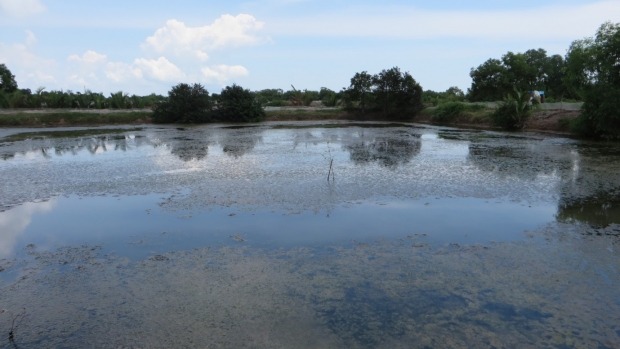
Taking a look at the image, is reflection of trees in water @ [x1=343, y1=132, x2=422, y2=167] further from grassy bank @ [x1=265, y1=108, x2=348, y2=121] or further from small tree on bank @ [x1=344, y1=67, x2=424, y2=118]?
grassy bank @ [x1=265, y1=108, x2=348, y2=121]

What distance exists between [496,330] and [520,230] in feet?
9.09

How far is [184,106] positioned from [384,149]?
16997mm

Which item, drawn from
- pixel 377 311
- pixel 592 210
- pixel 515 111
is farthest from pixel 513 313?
pixel 515 111

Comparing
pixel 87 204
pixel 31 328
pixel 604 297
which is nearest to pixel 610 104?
pixel 604 297

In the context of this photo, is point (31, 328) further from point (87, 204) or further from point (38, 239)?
point (87, 204)

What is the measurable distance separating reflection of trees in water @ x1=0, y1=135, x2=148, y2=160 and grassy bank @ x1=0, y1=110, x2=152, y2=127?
940 cm

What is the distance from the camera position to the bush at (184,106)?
27.8 metres

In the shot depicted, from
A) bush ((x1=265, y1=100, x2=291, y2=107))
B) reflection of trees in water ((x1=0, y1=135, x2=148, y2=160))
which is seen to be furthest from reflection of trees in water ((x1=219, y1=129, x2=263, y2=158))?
bush ((x1=265, y1=100, x2=291, y2=107))

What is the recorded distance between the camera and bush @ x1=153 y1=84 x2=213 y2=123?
2780 centimetres

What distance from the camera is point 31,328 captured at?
11.8ft

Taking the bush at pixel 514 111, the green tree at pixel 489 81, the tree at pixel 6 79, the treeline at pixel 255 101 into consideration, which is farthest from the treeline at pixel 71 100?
the green tree at pixel 489 81

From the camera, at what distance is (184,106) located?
27812mm

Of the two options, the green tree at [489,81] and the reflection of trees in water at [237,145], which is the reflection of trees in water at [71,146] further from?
the green tree at [489,81]

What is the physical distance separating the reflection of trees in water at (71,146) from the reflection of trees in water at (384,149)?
7.55m
